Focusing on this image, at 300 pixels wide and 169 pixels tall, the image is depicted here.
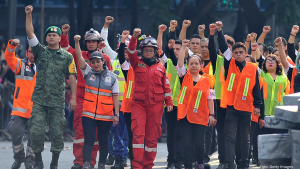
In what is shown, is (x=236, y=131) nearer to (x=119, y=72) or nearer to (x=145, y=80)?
(x=145, y=80)

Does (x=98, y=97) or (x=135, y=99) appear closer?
(x=135, y=99)

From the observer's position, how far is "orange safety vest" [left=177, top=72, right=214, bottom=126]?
31.0 ft

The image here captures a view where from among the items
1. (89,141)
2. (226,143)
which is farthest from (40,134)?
(226,143)

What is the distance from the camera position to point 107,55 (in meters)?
10.6

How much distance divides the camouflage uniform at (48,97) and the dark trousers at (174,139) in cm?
189

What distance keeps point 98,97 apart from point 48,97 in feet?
2.55

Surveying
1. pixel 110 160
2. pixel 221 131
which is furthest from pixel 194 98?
pixel 110 160

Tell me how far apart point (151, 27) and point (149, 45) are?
33.0 ft

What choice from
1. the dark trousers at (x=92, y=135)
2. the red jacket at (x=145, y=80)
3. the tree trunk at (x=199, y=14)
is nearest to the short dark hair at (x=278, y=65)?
the red jacket at (x=145, y=80)

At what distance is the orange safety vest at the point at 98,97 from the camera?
9273 millimetres

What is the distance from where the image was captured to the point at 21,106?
31.6 ft

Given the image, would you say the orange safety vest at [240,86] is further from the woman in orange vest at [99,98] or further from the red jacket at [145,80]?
the woman in orange vest at [99,98]

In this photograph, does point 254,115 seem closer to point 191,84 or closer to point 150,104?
point 191,84

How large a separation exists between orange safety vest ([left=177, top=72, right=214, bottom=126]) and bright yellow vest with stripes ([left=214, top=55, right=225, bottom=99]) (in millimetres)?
661
